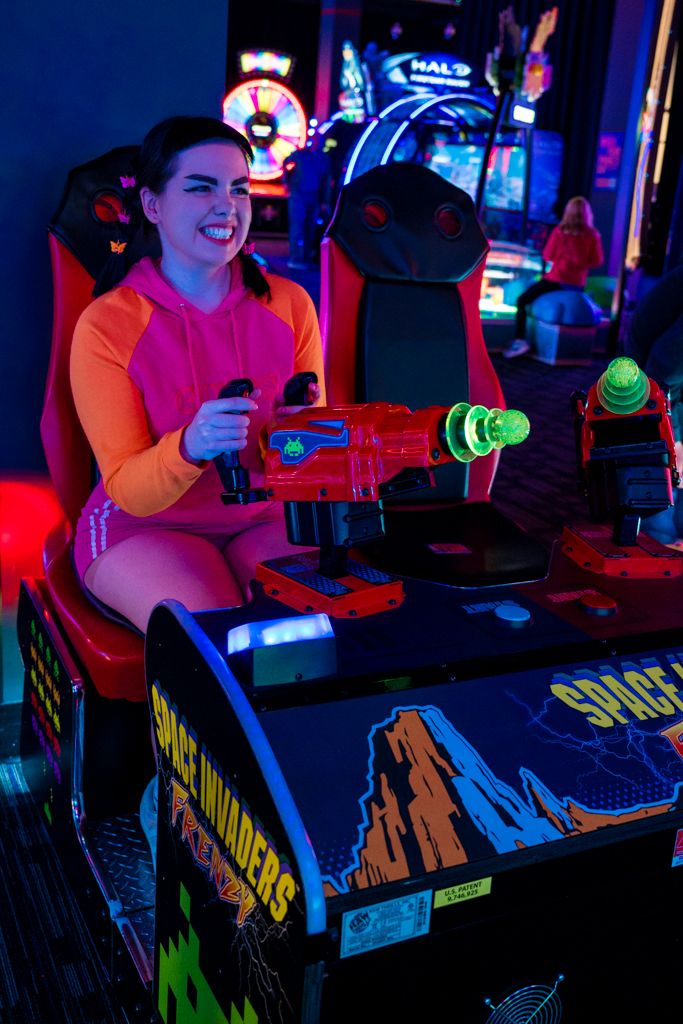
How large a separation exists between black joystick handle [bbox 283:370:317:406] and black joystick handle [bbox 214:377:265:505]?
0.11 metres

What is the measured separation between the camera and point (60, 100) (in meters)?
1.71

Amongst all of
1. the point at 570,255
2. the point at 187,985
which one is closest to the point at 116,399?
the point at 187,985

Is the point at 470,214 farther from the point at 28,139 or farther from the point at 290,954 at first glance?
the point at 290,954

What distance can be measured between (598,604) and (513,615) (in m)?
0.13

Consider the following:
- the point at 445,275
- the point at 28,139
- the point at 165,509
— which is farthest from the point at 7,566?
the point at 445,275

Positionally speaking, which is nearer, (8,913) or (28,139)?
(8,913)

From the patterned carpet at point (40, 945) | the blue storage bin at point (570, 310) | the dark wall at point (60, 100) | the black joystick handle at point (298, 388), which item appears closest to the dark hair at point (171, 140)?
the dark wall at point (60, 100)

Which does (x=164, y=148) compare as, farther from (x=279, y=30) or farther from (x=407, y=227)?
(x=279, y=30)

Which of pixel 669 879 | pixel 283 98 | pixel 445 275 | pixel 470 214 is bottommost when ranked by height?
pixel 669 879

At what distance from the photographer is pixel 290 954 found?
821 millimetres

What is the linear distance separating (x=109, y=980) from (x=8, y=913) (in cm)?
22

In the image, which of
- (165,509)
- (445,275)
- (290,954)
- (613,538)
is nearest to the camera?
(290,954)

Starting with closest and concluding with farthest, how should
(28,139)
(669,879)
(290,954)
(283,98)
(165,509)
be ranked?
(290,954)
(669,879)
(165,509)
(28,139)
(283,98)

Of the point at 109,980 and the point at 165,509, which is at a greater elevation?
the point at 165,509
